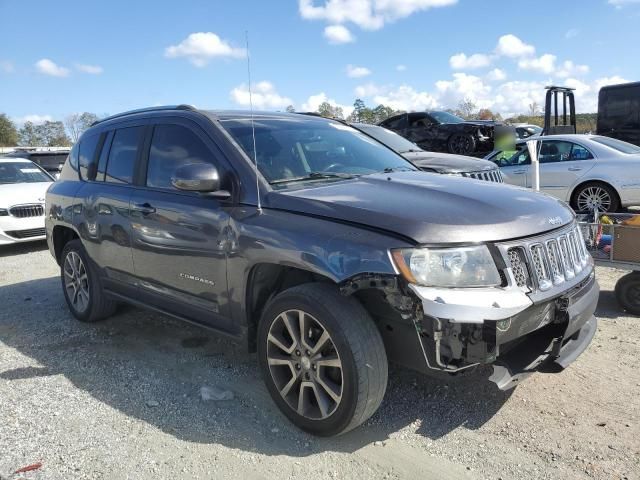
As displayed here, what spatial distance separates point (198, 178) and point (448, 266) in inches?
61.3

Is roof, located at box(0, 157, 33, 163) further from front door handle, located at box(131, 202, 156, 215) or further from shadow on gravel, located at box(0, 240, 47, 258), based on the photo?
front door handle, located at box(131, 202, 156, 215)

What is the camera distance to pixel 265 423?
10.6 ft

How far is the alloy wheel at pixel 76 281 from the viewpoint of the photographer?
505 cm

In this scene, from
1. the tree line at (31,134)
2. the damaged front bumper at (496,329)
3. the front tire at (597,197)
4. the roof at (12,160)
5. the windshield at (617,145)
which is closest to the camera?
the damaged front bumper at (496,329)

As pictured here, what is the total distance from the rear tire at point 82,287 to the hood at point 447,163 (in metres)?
4.02

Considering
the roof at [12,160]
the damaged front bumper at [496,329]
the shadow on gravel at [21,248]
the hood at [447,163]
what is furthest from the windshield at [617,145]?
the roof at [12,160]

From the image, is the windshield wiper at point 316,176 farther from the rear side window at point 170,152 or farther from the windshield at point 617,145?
the windshield at point 617,145

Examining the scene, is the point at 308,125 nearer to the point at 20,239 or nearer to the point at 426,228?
the point at 426,228

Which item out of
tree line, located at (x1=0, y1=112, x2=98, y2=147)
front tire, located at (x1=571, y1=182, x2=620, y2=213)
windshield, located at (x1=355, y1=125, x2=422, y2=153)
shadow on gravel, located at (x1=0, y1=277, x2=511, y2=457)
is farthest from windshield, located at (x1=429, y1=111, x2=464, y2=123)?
tree line, located at (x1=0, y1=112, x2=98, y2=147)

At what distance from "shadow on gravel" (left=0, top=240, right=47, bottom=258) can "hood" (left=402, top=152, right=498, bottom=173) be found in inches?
261

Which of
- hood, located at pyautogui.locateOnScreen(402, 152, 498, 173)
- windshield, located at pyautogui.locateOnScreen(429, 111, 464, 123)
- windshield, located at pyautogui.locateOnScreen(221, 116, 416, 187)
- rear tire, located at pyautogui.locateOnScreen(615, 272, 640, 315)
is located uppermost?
windshield, located at pyautogui.locateOnScreen(429, 111, 464, 123)

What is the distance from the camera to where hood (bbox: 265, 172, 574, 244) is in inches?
106

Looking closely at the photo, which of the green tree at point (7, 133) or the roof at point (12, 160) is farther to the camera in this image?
the green tree at point (7, 133)

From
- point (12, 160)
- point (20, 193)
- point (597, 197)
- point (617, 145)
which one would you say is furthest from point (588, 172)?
point (12, 160)
